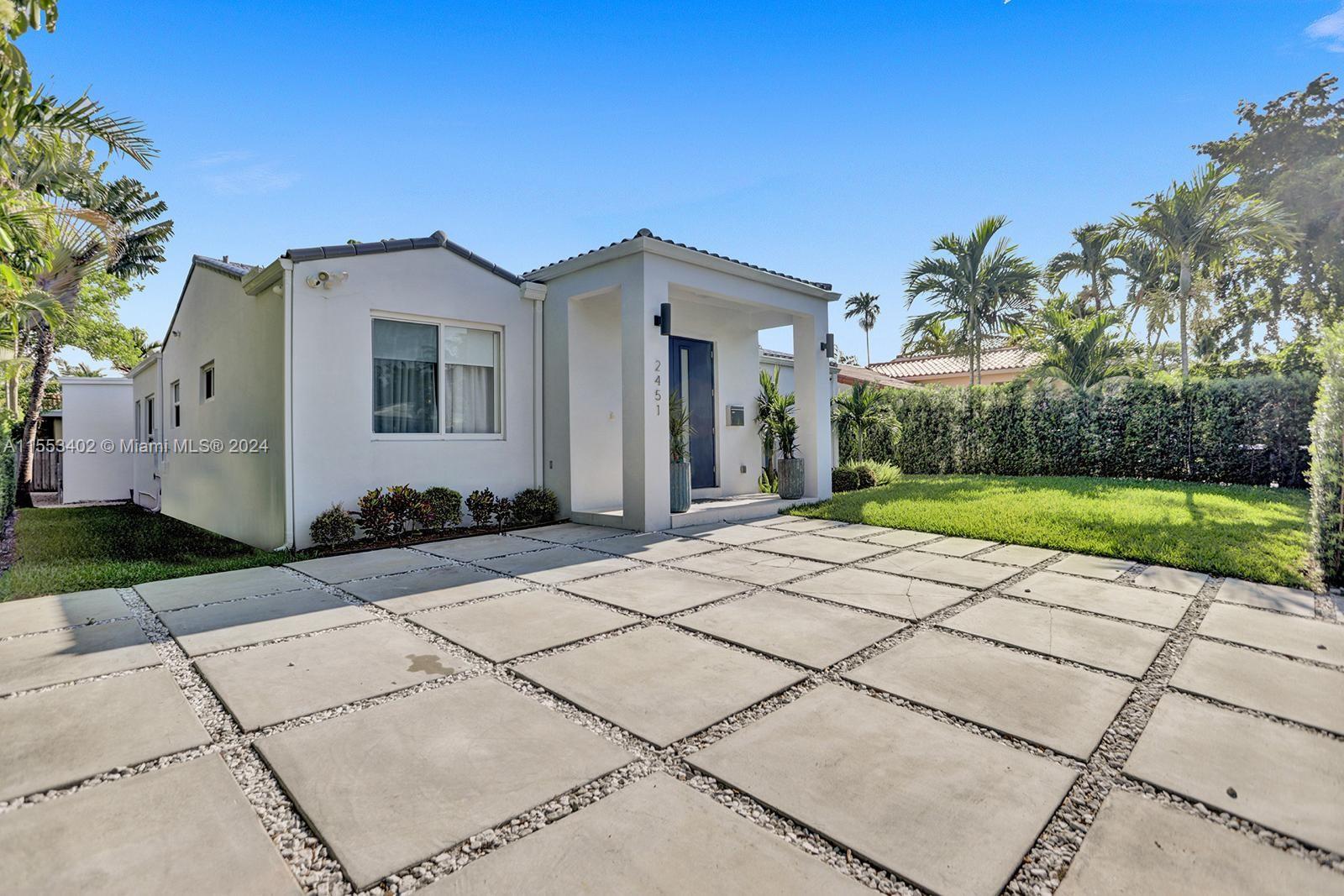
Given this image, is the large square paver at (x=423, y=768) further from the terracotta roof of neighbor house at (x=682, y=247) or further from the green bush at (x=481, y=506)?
the terracotta roof of neighbor house at (x=682, y=247)

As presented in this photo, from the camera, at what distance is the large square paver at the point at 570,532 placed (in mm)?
6506

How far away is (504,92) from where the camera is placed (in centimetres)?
868

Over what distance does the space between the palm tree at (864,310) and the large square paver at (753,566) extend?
39860 mm

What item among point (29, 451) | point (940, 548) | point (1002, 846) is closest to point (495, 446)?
point (940, 548)

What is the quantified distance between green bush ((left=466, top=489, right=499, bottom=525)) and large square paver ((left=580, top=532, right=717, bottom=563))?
1.70m

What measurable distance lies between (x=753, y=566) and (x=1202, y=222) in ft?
39.1

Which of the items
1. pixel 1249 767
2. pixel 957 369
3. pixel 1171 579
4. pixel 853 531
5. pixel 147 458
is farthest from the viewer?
pixel 957 369

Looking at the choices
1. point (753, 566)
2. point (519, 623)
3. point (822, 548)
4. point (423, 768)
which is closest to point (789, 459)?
point (822, 548)

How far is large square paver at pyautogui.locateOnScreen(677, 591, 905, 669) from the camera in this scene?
308 cm

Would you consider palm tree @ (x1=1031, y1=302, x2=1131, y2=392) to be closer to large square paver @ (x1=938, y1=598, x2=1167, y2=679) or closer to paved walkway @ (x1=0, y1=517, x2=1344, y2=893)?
paved walkway @ (x1=0, y1=517, x2=1344, y2=893)

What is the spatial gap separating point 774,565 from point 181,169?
35.4 ft

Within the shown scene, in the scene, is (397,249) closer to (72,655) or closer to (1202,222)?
(72,655)

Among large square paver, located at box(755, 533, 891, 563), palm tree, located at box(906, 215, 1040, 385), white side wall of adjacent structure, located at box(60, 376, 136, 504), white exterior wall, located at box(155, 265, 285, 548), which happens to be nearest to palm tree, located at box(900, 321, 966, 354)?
palm tree, located at box(906, 215, 1040, 385)

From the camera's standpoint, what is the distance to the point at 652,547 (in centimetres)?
603
